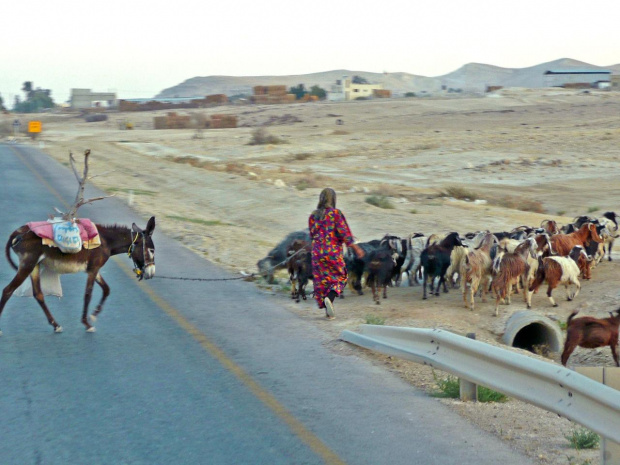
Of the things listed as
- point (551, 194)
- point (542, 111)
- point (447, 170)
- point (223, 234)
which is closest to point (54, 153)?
point (447, 170)

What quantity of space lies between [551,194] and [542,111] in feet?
184

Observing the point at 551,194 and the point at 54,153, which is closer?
the point at 551,194

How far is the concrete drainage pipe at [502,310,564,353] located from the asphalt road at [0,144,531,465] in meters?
2.56

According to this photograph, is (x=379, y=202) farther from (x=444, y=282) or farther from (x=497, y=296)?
(x=497, y=296)

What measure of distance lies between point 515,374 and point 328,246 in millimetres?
4642

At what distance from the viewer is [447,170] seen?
47.3 m

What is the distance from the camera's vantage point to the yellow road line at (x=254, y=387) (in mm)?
6113

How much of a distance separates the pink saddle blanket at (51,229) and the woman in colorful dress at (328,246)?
2.69 m

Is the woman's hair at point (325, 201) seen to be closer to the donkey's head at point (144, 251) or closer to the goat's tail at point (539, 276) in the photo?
the donkey's head at point (144, 251)

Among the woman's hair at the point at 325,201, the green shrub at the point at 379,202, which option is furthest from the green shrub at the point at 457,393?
the green shrub at the point at 379,202

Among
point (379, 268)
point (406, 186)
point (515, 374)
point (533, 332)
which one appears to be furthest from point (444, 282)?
point (406, 186)

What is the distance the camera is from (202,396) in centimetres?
743

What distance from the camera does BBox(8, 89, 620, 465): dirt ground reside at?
11.3m

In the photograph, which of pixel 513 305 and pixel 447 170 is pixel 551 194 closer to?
pixel 447 170
